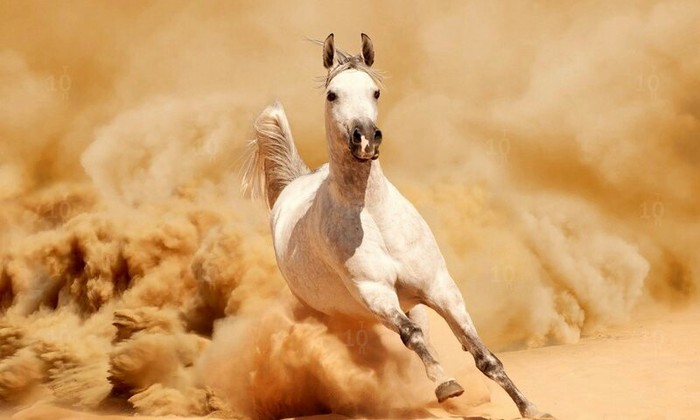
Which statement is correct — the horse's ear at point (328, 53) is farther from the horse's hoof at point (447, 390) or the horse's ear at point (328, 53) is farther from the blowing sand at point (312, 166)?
the horse's hoof at point (447, 390)

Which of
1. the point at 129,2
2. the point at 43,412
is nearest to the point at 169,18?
the point at 129,2

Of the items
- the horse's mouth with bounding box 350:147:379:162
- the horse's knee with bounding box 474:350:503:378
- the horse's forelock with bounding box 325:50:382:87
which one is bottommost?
the horse's knee with bounding box 474:350:503:378

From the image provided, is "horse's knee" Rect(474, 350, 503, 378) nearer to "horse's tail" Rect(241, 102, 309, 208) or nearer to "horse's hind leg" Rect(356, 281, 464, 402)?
"horse's hind leg" Rect(356, 281, 464, 402)

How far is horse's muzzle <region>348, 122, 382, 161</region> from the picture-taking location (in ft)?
17.3

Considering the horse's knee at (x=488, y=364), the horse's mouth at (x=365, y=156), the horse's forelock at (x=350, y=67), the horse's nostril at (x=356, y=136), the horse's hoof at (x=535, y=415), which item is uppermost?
the horse's forelock at (x=350, y=67)

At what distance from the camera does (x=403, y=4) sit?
12625mm

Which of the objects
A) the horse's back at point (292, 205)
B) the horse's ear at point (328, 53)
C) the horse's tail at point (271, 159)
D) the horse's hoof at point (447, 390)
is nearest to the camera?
the horse's hoof at point (447, 390)

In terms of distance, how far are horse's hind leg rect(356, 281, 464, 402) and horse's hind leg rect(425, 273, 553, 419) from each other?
0.31 m

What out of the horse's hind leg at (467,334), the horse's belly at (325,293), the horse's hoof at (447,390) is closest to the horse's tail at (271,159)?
the horse's belly at (325,293)

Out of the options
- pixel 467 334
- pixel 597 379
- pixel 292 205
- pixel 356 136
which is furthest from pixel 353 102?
pixel 597 379

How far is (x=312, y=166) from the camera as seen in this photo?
11422 mm

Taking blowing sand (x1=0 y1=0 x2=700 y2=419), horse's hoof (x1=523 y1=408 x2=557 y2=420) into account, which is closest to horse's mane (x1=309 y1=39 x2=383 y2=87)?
blowing sand (x1=0 y1=0 x2=700 y2=419)

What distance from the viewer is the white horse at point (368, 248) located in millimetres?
5387

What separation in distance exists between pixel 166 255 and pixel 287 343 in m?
3.47
